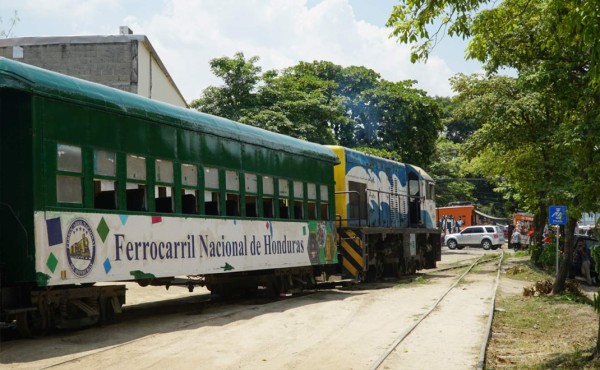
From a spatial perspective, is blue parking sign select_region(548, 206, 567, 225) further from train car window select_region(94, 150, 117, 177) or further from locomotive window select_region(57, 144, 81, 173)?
locomotive window select_region(57, 144, 81, 173)

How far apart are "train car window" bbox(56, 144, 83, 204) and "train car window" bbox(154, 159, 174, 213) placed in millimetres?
1740

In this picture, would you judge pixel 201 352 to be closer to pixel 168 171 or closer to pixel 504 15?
pixel 168 171

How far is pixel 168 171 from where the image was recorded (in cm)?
1194

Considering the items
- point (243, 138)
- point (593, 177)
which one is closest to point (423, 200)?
point (593, 177)

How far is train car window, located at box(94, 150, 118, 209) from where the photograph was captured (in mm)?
10398

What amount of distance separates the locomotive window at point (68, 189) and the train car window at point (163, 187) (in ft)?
5.75

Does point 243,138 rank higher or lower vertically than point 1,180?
higher

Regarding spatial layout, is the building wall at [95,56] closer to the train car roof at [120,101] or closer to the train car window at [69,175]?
the train car roof at [120,101]

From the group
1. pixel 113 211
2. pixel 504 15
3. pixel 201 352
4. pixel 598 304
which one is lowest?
pixel 201 352

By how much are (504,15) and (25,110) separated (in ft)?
23.0

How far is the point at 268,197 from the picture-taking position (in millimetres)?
15180

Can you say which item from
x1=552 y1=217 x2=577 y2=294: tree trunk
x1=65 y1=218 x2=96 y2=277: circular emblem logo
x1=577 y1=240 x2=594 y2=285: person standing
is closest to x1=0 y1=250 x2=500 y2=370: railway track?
x1=65 y1=218 x2=96 y2=277: circular emblem logo

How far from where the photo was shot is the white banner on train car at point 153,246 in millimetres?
9613

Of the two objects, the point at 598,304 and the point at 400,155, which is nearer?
the point at 598,304
